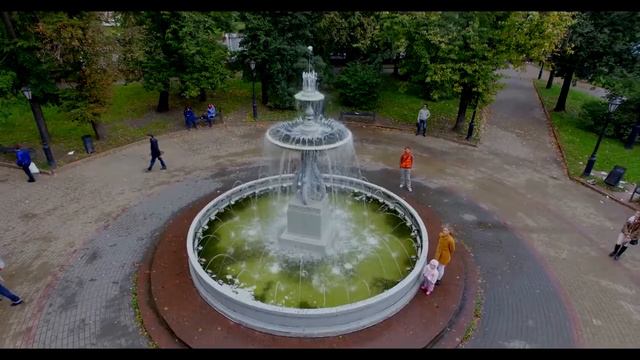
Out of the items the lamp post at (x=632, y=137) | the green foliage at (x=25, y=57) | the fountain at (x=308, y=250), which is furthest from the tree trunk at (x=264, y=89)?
the lamp post at (x=632, y=137)

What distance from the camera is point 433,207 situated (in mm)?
14102

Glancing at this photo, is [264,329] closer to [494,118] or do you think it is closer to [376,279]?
[376,279]

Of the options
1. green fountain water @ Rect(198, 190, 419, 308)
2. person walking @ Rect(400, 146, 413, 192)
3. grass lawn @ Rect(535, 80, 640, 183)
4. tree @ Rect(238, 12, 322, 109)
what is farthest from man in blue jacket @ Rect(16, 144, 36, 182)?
grass lawn @ Rect(535, 80, 640, 183)

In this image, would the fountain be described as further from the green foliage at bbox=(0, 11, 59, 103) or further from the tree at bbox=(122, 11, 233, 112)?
the green foliage at bbox=(0, 11, 59, 103)

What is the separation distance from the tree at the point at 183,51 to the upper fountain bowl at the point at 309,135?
36.0 ft

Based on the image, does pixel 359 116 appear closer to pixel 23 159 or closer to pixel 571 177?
pixel 571 177

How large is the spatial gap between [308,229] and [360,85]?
13552 millimetres

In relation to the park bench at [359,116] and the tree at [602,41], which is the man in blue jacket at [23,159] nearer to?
the park bench at [359,116]

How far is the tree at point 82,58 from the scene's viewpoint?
49.0 ft

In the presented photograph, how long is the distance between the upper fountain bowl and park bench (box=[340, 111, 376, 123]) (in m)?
11.4

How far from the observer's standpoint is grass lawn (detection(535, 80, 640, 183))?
17281 millimetres

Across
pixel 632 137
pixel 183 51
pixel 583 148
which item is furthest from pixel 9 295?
pixel 632 137
